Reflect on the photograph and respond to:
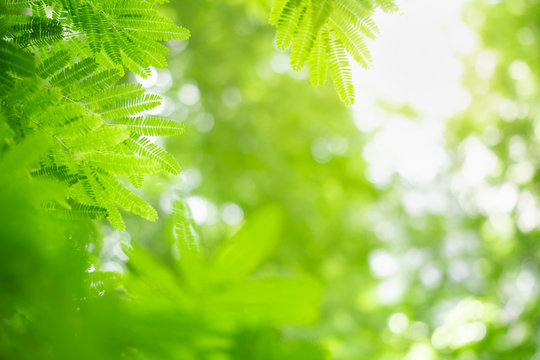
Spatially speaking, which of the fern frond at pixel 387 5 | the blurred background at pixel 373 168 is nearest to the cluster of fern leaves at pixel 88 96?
the fern frond at pixel 387 5

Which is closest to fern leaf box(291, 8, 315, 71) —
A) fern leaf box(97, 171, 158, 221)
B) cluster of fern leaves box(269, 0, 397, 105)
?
cluster of fern leaves box(269, 0, 397, 105)

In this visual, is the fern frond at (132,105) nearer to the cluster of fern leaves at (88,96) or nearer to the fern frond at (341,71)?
the cluster of fern leaves at (88,96)

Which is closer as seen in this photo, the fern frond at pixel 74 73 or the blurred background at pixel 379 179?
the fern frond at pixel 74 73

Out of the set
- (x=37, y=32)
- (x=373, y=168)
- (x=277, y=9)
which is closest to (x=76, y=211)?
(x=37, y=32)

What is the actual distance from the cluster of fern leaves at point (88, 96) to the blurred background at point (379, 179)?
1499 millimetres

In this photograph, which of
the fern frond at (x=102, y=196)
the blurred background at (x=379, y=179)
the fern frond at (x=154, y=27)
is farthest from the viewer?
the blurred background at (x=379, y=179)

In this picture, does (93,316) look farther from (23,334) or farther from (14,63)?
(14,63)

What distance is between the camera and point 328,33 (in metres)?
1.23

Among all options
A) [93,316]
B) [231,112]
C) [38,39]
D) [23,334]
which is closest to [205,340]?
[93,316]

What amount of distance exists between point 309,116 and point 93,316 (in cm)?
671

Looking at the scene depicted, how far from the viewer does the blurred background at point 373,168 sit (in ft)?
22.0

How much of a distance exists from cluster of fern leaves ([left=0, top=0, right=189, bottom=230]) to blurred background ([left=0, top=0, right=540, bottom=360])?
4.92 feet

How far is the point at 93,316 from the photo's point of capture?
550mm

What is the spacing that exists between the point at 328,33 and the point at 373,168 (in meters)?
7.47
